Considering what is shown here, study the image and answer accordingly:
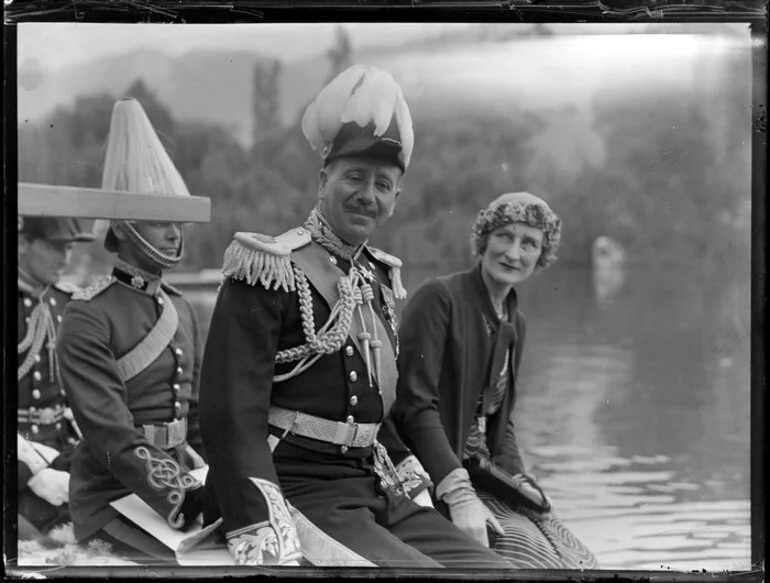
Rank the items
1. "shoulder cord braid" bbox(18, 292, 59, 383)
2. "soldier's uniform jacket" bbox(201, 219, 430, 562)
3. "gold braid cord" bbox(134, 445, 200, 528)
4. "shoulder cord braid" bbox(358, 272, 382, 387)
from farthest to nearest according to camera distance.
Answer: "shoulder cord braid" bbox(18, 292, 59, 383) → "gold braid cord" bbox(134, 445, 200, 528) → "shoulder cord braid" bbox(358, 272, 382, 387) → "soldier's uniform jacket" bbox(201, 219, 430, 562)

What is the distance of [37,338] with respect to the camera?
3822 millimetres

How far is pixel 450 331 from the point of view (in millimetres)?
3797

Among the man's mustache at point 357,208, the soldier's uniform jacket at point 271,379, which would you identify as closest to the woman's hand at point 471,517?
the soldier's uniform jacket at point 271,379

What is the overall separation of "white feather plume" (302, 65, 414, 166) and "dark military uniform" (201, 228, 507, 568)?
1.07 ft

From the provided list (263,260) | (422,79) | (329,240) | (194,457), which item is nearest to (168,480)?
(194,457)

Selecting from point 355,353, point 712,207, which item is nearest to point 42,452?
point 355,353

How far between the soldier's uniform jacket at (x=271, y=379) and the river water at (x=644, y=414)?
1.93 feet

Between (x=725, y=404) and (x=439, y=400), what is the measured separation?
929mm

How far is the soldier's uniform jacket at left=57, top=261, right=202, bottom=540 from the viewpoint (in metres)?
3.73

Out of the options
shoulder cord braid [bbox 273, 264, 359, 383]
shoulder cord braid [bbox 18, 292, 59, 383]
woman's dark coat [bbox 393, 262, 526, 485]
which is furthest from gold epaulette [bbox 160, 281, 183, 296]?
woman's dark coat [bbox 393, 262, 526, 485]

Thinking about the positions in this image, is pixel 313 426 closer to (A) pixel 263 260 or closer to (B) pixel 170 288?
(A) pixel 263 260

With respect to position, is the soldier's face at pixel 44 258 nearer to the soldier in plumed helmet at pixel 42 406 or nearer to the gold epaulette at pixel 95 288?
the soldier in plumed helmet at pixel 42 406

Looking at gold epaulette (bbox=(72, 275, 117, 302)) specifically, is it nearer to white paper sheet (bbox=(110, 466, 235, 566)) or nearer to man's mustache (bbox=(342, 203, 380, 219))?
white paper sheet (bbox=(110, 466, 235, 566))

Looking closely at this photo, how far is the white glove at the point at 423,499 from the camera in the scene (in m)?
3.72
